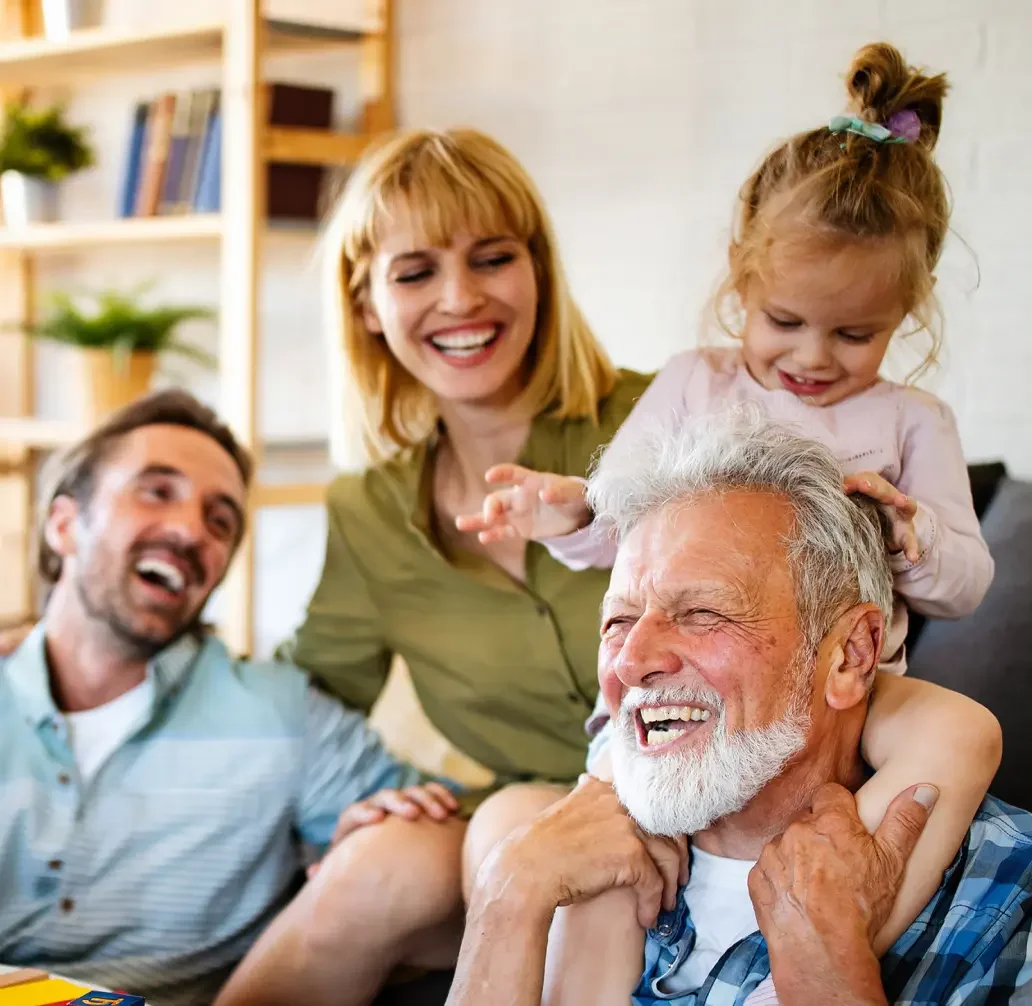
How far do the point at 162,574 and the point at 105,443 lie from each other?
233 millimetres

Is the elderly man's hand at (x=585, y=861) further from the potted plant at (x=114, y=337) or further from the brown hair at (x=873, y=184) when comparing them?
the potted plant at (x=114, y=337)

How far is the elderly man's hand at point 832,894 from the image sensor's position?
118 centimetres

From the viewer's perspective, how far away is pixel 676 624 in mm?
1291

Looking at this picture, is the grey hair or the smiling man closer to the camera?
the grey hair

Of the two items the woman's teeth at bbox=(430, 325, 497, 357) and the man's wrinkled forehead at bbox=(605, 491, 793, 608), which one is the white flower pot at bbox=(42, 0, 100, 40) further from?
the man's wrinkled forehead at bbox=(605, 491, 793, 608)

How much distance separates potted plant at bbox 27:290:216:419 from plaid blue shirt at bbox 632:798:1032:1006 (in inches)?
97.4

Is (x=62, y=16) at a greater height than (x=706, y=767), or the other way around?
(x=62, y=16)

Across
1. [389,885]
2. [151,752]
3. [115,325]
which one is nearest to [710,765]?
[389,885]

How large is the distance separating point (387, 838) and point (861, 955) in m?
0.71

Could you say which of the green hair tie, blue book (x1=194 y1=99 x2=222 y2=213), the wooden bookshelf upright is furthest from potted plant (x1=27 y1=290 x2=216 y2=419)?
the green hair tie

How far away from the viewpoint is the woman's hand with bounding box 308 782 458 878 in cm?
177

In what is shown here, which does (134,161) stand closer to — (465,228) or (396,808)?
(465,228)

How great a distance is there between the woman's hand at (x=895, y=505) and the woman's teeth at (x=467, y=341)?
673 mm

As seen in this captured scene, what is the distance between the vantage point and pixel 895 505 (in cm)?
131
